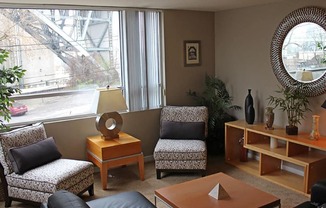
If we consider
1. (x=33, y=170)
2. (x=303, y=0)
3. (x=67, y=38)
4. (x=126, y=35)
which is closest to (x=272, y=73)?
(x=303, y=0)

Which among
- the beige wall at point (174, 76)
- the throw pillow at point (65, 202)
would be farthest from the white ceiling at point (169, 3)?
the throw pillow at point (65, 202)

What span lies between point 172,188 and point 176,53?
8.15 feet

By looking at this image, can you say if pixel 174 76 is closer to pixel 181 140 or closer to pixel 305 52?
pixel 181 140

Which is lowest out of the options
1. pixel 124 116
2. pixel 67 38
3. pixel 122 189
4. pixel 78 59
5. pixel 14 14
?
pixel 122 189

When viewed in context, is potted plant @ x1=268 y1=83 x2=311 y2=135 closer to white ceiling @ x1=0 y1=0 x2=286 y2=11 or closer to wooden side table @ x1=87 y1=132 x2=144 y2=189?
→ white ceiling @ x1=0 y1=0 x2=286 y2=11

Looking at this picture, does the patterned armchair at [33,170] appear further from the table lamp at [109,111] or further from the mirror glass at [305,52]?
the mirror glass at [305,52]

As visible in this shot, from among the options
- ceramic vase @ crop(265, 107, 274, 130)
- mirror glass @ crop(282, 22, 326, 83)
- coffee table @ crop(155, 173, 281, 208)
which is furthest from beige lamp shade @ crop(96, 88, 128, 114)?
mirror glass @ crop(282, 22, 326, 83)

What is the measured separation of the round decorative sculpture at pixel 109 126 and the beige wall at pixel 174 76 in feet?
0.91

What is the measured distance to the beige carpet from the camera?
143 inches

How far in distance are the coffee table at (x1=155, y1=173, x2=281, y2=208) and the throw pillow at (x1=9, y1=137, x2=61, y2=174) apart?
55.9 inches

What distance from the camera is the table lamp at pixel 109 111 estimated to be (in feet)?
13.5

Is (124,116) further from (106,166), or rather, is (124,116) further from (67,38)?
(67,38)

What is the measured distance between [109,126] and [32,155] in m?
1.15

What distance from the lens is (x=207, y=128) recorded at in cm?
476
